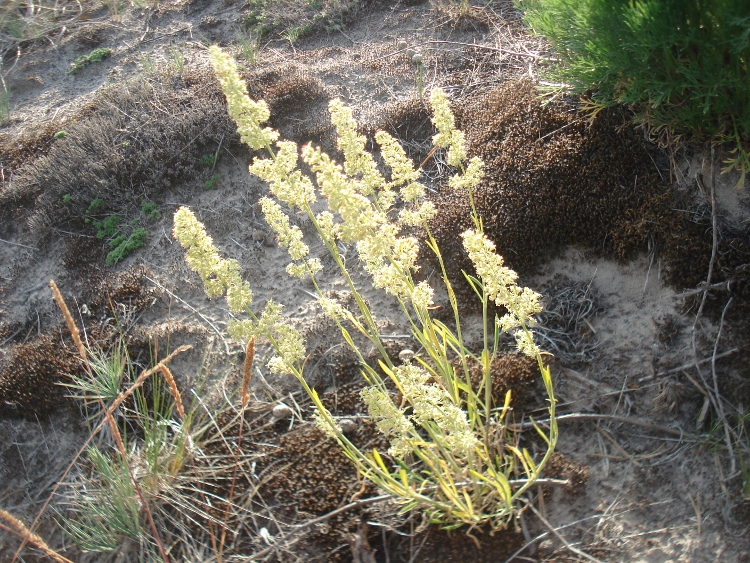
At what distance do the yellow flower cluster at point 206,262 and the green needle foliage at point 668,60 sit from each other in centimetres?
223

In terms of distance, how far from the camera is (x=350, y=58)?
5398 millimetres

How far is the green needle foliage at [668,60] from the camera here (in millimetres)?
2836

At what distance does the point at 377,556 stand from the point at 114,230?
10.6ft

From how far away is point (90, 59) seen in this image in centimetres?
626

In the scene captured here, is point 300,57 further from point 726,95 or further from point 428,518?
point 428,518

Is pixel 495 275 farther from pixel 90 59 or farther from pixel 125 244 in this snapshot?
pixel 90 59

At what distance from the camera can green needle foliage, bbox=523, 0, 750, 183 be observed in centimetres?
284

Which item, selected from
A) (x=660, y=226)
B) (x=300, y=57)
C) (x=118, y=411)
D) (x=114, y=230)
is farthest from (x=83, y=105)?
(x=660, y=226)

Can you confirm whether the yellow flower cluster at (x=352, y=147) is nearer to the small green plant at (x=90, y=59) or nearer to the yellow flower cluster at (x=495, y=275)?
the yellow flower cluster at (x=495, y=275)

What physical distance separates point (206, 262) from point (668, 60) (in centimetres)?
246

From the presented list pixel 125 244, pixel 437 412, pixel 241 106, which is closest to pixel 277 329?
pixel 437 412

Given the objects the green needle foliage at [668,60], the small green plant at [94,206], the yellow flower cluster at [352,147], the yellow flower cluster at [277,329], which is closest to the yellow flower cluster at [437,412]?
the yellow flower cluster at [277,329]

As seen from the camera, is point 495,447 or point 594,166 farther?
point 594,166

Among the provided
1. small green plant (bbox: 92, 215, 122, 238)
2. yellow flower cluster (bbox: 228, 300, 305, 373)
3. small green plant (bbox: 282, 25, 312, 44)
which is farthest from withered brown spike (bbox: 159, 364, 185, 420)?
small green plant (bbox: 282, 25, 312, 44)
